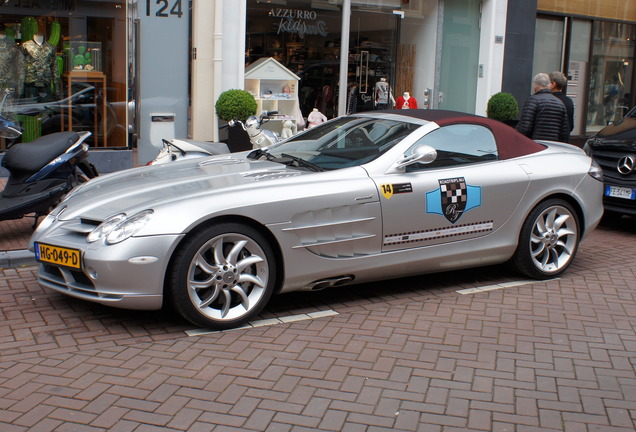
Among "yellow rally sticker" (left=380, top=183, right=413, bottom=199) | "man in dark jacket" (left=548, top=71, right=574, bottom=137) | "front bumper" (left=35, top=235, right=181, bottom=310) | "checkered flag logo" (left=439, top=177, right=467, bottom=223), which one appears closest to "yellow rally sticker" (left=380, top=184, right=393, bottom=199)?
"yellow rally sticker" (left=380, top=183, right=413, bottom=199)

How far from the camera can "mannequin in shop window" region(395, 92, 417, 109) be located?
14.0m

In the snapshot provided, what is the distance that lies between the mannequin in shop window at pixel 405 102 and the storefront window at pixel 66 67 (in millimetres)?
5167

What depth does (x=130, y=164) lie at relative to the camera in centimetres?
1148

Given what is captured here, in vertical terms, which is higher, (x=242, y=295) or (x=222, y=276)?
(x=222, y=276)

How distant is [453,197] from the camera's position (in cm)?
594

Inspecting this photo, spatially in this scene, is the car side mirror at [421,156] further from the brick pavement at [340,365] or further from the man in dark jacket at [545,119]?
the man in dark jacket at [545,119]

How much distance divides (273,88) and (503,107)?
190 inches

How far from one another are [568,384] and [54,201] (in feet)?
16.4

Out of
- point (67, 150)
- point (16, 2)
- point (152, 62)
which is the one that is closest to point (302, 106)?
point (152, 62)

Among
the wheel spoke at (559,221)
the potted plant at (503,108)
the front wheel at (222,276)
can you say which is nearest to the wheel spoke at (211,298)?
the front wheel at (222,276)

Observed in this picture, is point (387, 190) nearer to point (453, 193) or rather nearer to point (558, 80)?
point (453, 193)

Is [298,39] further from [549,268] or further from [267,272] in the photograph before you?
[267,272]

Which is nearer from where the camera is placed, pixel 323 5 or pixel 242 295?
pixel 242 295

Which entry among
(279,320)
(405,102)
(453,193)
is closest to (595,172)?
(453,193)
